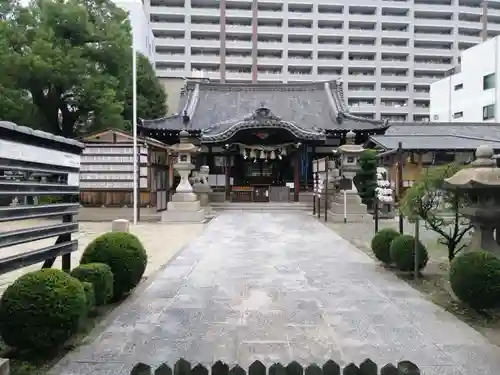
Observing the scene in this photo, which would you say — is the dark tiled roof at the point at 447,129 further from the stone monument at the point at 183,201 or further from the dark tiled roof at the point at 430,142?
the stone monument at the point at 183,201

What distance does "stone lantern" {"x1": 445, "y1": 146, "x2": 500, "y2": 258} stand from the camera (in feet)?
18.2

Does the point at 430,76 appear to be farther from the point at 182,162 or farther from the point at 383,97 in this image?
the point at 182,162

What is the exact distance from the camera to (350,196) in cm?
1752

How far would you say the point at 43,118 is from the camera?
23312mm

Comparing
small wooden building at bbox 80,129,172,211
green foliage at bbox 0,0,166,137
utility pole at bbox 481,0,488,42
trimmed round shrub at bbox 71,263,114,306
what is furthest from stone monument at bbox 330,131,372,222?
utility pole at bbox 481,0,488,42

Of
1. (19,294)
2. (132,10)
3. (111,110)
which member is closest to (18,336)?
(19,294)

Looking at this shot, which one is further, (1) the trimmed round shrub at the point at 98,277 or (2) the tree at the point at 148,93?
(2) the tree at the point at 148,93

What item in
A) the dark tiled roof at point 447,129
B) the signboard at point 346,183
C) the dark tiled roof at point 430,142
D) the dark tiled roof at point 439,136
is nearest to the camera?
the signboard at point 346,183

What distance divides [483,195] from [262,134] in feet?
62.6

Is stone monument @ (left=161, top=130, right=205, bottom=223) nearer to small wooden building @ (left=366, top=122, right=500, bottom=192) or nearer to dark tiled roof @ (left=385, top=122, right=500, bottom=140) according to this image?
small wooden building @ (left=366, top=122, right=500, bottom=192)

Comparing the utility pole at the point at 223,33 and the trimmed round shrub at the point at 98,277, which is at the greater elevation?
the utility pole at the point at 223,33

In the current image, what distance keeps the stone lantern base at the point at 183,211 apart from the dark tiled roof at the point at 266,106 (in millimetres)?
7413

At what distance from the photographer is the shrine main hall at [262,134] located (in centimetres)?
2417

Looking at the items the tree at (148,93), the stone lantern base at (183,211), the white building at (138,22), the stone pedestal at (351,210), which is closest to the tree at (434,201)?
the stone pedestal at (351,210)
